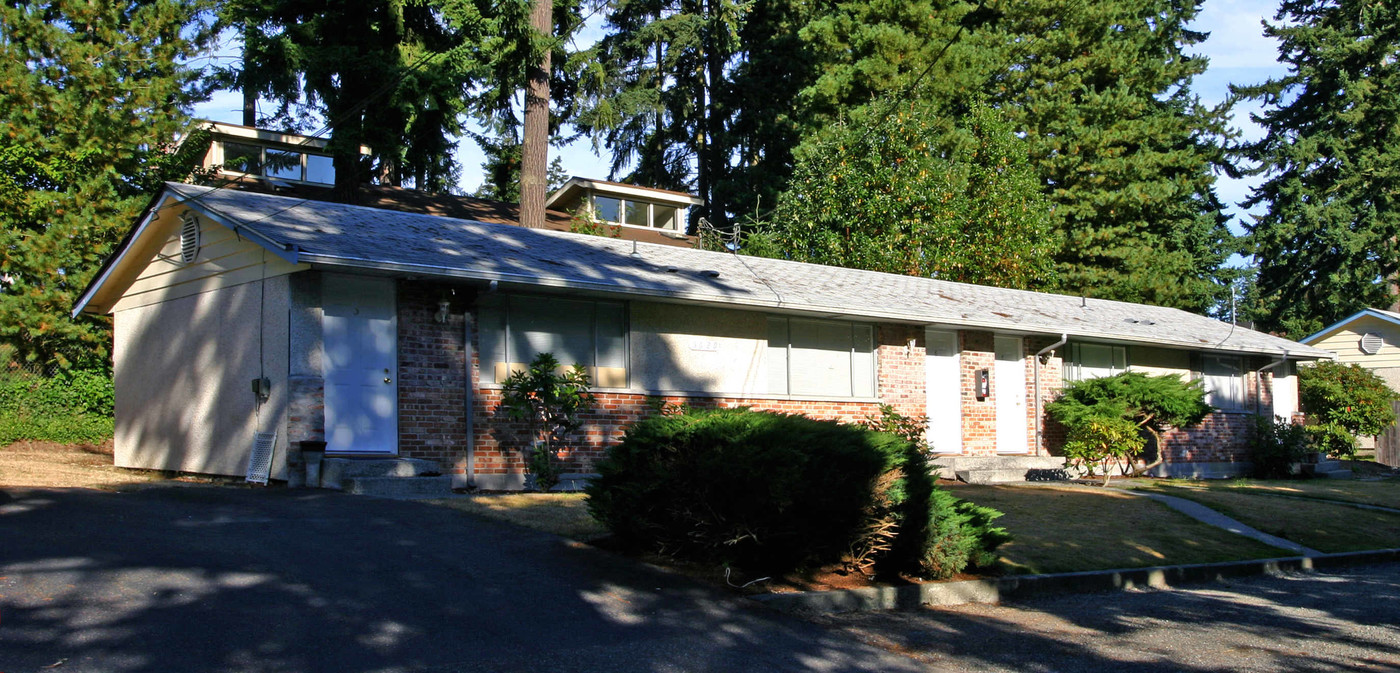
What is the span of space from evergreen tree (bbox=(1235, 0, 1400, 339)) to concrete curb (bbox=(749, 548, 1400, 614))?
1348 inches

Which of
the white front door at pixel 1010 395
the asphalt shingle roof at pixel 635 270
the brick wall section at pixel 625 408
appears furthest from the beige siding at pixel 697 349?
the white front door at pixel 1010 395

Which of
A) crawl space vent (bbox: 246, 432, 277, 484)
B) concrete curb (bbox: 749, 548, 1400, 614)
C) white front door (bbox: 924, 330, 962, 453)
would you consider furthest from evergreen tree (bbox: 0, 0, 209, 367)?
concrete curb (bbox: 749, 548, 1400, 614)

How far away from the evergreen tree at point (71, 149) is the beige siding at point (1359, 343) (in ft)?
102

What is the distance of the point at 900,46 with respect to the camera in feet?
116

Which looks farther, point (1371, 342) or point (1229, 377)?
point (1371, 342)

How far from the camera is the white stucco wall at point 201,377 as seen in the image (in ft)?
44.8

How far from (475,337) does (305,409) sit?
234cm

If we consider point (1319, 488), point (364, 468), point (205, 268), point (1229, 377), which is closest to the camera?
point (364, 468)

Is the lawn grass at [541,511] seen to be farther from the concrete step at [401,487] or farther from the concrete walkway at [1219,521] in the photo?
the concrete walkway at [1219,521]

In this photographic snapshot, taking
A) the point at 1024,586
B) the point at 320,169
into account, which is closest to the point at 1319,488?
the point at 1024,586

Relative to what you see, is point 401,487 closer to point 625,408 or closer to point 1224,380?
point 625,408

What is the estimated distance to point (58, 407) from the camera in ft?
69.1

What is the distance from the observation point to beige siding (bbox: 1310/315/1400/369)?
3303 centimetres

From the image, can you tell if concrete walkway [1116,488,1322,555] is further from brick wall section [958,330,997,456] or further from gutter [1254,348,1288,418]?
gutter [1254,348,1288,418]
